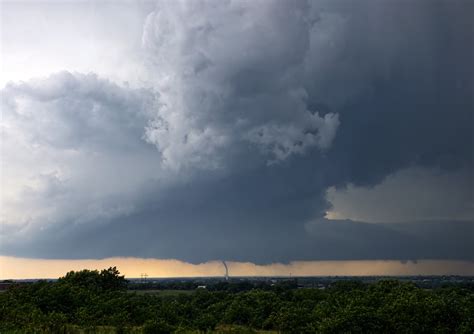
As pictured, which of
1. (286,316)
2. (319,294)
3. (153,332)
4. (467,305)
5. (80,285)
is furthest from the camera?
(319,294)

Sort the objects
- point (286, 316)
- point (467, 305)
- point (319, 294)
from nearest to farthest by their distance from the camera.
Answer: point (286, 316), point (467, 305), point (319, 294)

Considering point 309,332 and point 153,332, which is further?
point 309,332

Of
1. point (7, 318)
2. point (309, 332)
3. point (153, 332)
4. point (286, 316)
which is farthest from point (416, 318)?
point (7, 318)

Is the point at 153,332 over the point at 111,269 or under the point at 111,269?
under

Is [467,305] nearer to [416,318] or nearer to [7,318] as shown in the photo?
[416,318]

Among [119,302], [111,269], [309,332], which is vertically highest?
[111,269]

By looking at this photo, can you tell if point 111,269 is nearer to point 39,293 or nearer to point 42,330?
point 39,293
